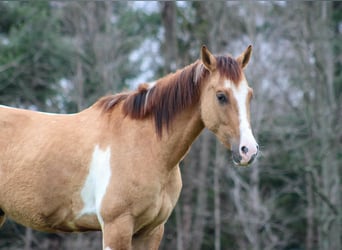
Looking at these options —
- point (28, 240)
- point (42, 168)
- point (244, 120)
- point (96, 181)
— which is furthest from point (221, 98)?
point (28, 240)

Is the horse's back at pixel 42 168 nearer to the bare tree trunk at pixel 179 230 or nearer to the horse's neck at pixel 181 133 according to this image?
the horse's neck at pixel 181 133

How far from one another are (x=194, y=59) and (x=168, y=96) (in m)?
9.62

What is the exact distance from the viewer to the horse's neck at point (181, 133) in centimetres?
454

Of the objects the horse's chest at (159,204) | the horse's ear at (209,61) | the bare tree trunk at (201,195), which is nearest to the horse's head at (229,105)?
the horse's ear at (209,61)

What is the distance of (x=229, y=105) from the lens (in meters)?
4.18

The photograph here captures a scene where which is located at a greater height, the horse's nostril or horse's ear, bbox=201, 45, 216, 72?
horse's ear, bbox=201, 45, 216, 72

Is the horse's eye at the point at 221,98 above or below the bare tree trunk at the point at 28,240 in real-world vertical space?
above

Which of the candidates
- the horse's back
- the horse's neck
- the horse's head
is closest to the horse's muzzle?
the horse's head

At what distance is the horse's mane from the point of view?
446 centimetres

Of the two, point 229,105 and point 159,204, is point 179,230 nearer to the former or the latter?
point 159,204

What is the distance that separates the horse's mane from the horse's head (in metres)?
0.04

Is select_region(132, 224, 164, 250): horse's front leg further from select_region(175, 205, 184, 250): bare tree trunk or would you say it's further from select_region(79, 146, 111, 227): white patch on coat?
select_region(175, 205, 184, 250): bare tree trunk

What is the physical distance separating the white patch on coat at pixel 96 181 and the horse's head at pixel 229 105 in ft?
2.92

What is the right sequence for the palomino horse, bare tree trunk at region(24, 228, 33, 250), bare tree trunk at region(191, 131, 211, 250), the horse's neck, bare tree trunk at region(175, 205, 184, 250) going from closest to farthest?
the palomino horse → the horse's neck → bare tree trunk at region(24, 228, 33, 250) → bare tree trunk at region(175, 205, 184, 250) → bare tree trunk at region(191, 131, 211, 250)
